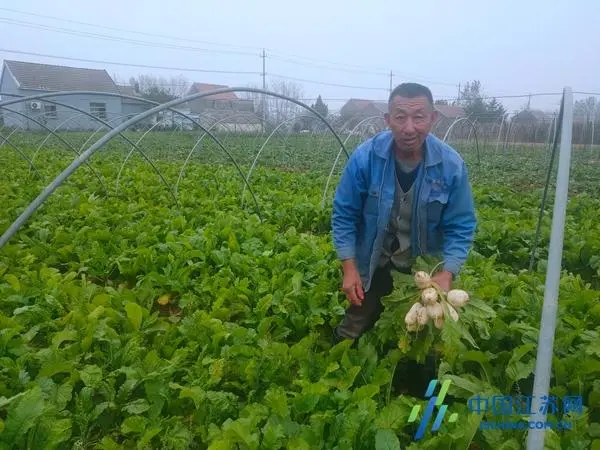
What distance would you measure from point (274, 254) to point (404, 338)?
2807mm

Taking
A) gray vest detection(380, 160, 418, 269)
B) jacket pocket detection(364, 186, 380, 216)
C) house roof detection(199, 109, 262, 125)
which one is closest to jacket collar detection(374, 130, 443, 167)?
gray vest detection(380, 160, 418, 269)

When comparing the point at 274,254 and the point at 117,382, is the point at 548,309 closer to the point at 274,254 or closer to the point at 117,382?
the point at 117,382

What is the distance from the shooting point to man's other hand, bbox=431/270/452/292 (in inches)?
98.0

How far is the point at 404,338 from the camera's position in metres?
2.42

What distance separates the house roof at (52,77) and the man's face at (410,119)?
43933 millimetres

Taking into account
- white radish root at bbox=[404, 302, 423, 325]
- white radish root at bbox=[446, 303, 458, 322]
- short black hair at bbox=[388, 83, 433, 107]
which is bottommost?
white radish root at bbox=[404, 302, 423, 325]

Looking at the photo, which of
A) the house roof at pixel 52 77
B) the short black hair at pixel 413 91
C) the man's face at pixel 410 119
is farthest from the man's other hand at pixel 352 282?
the house roof at pixel 52 77

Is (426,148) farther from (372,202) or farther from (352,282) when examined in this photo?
(352,282)

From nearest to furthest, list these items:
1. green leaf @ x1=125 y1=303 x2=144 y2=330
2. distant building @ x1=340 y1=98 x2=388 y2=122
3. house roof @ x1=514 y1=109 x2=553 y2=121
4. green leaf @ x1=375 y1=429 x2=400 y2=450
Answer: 1. green leaf @ x1=375 y1=429 x2=400 y2=450
2. green leaf @ x1=125 y1=303 x2=144 y2=330
3. house roof @ x1=514 y1=109 x2=553 y2=121
4. distant building @ x1=340 y1=98 x2=388 y2=122

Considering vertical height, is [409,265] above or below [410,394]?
above

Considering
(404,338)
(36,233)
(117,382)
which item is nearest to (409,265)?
(404,338)

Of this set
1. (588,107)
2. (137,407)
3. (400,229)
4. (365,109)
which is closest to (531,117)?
(588,107)

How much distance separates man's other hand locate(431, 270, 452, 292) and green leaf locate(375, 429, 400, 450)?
0.79 meters

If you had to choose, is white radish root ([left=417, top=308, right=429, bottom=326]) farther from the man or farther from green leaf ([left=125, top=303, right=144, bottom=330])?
green leaf ([left=125, top=303, right=144, bottom=330])
